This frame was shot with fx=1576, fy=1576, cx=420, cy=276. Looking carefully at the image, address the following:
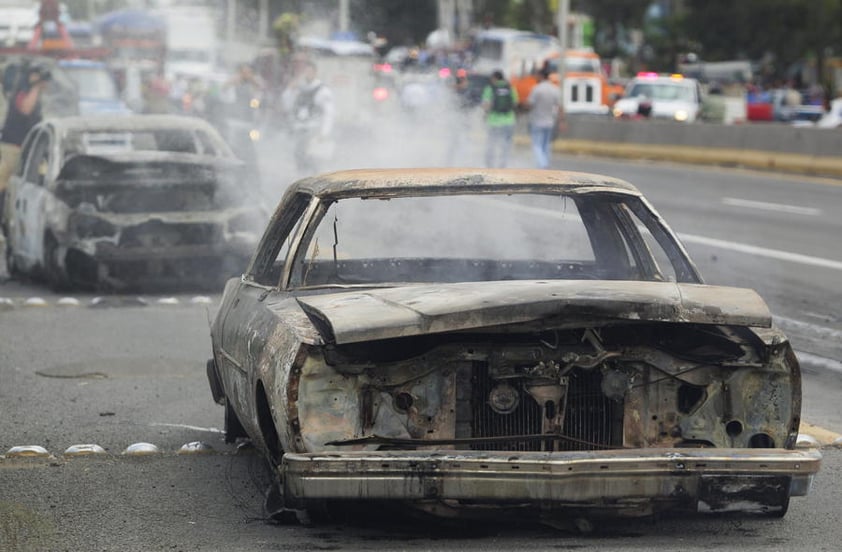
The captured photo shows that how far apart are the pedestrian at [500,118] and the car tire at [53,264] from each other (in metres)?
12.2

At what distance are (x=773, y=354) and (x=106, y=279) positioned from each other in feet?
28.0

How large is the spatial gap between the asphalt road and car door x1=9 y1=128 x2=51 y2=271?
0.32 m

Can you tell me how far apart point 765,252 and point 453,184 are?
982cm

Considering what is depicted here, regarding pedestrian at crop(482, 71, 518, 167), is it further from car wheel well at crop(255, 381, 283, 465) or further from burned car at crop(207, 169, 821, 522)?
car wheel well at crop(255, 381, 283, 465)

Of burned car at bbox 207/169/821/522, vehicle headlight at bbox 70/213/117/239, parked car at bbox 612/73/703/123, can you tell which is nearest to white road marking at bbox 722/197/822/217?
vehicle headlight at bbox 70/213/117/239

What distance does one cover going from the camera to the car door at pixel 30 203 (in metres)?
13.2

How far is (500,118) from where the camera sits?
2441 cm

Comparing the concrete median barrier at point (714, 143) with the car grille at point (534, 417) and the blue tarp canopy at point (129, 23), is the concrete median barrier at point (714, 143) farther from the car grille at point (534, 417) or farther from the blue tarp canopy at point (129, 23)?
the car grille at point (534, 417)

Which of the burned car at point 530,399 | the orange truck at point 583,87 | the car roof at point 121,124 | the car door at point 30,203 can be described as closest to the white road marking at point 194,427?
the burned car at point 530,399

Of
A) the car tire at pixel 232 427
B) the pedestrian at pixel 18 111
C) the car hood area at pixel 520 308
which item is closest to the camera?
the car hood area at pixel 520 308

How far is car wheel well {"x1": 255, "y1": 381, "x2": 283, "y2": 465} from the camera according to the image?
18.7 feet

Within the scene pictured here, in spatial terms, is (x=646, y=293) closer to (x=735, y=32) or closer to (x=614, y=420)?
(x=614, y=420)

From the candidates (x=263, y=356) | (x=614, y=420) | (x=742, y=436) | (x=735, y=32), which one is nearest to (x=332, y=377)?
(x=263, y=356)

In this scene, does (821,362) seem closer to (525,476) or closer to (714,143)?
(525,476)
